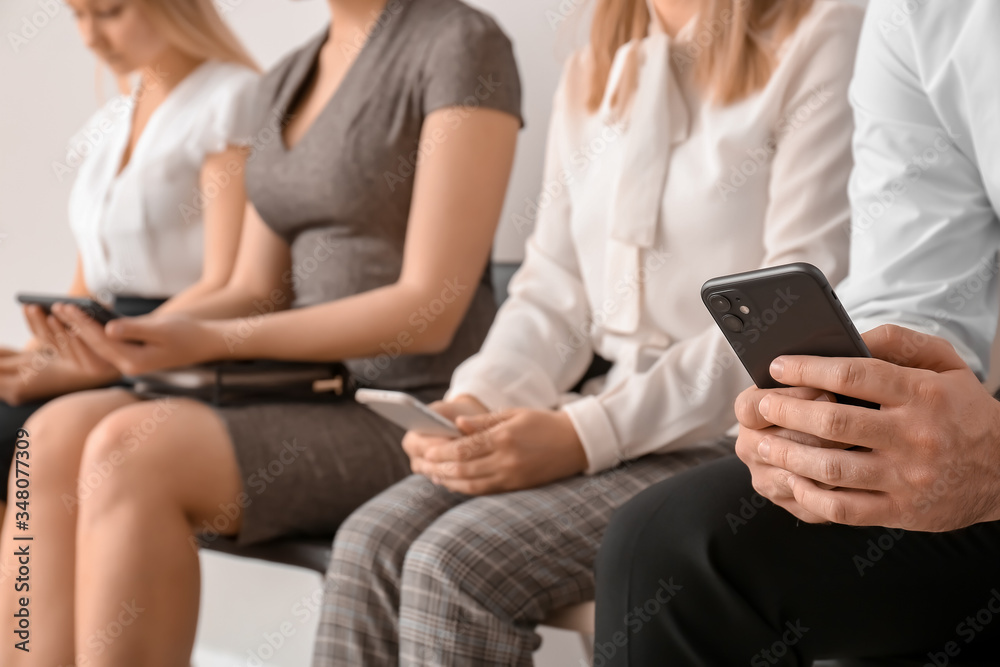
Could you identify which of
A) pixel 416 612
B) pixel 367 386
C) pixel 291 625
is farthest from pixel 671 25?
pixel 291 625

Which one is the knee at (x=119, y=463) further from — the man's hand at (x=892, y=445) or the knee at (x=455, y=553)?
the man's hand at (x=892, y=445)

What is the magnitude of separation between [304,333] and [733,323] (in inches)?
27.1

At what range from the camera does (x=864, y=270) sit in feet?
2.47

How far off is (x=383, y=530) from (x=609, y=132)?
1.67 ft

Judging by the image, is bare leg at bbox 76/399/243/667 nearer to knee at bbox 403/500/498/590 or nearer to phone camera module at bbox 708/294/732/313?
knee at bbox 403/500/498/590

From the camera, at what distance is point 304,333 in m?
1.12

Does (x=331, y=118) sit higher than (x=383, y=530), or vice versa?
(x=331, y=118)

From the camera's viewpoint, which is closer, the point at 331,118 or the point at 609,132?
the point at 609,132

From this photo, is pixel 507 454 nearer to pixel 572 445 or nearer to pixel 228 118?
pixel 572 445

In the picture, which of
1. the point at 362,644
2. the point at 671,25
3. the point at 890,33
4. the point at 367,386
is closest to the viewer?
the point at 890,33

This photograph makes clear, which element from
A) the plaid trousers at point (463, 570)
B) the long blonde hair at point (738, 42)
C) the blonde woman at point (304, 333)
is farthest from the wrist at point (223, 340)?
the long blonde hair at point (738, 42)

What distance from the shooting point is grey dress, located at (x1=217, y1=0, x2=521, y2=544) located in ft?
3.45

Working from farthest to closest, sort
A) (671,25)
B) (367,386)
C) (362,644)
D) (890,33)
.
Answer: (367,386)
(671,25)
(362,644)
(890,33)

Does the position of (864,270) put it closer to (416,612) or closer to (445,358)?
(416,612)
